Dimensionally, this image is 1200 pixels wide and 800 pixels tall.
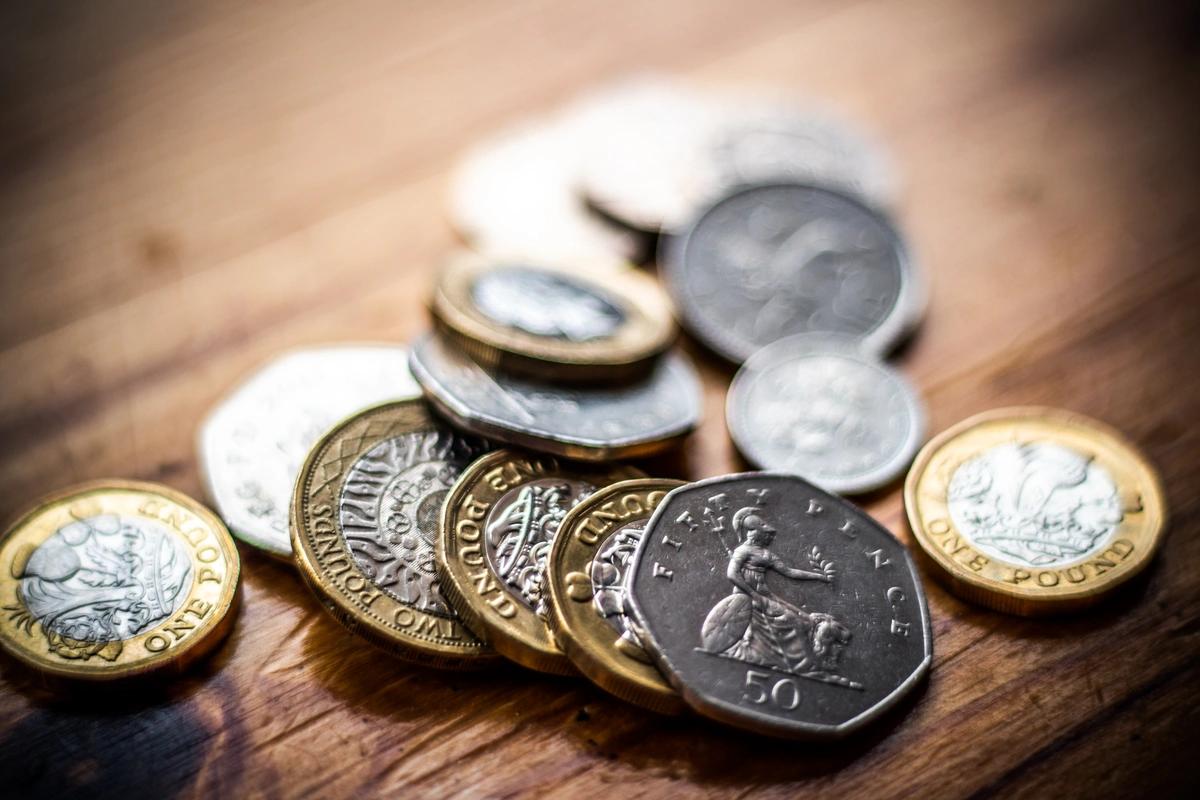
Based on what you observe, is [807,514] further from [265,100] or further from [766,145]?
[265,100]

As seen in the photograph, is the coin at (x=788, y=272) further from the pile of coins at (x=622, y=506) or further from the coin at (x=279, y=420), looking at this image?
the coin at (x=279, y=420)

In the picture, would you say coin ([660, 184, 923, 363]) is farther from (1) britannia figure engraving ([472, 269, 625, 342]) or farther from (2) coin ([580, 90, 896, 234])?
(1) britannia figure engraving ([472, 269, 625, 342])

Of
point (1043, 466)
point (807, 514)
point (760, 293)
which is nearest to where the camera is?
point (807, 514)

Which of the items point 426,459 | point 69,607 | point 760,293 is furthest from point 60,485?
point 760,293

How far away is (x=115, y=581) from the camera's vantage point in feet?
5.72

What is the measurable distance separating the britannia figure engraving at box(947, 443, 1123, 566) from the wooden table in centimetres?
12

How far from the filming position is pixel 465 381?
1.92 m

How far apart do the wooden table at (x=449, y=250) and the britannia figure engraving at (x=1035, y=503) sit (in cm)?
12

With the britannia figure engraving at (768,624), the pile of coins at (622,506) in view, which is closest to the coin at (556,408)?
the pile of coins at (622,506)

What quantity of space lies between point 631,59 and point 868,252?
103 cm

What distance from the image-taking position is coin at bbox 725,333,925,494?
202 cm

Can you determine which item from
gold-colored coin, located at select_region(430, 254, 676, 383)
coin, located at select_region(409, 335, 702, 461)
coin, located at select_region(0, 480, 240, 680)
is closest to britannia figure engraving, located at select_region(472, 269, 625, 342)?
gold-colored coin, located at select_region(430, 254, 676, 383)

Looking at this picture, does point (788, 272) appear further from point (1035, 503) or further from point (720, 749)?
point (720, 749)

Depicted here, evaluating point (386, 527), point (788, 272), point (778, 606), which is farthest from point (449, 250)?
point (778, 606)
